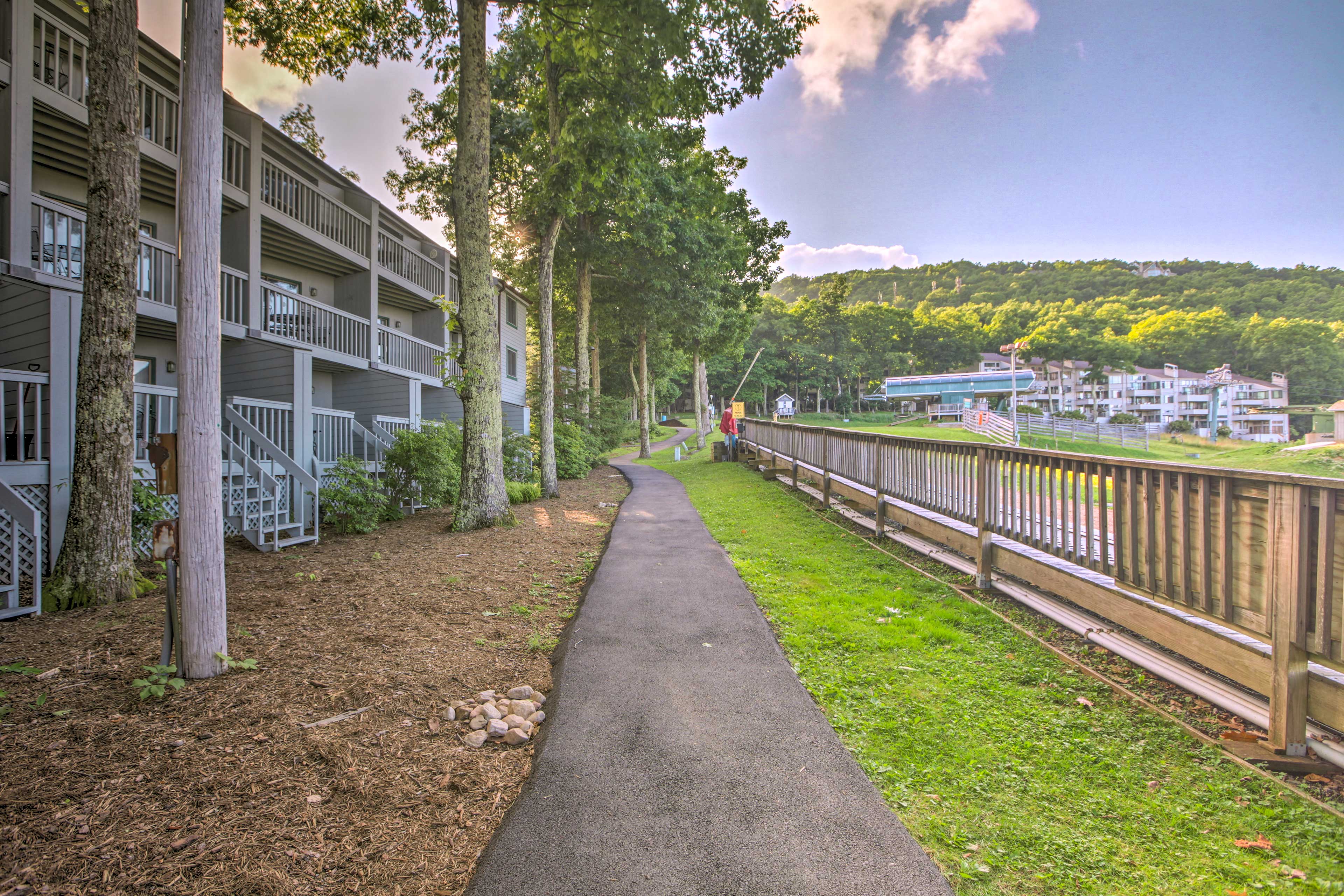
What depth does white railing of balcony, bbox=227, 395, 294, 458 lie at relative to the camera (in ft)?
29.4

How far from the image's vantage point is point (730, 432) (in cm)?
2133

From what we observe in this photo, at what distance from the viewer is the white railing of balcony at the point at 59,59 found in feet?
27.2

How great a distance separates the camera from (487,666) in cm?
401

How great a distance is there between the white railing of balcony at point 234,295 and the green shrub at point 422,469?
12.0 ft

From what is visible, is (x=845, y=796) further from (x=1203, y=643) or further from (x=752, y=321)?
(x=752, y=321)

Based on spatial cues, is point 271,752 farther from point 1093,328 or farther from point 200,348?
point 1093,328

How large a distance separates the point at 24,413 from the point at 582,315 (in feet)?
51.7

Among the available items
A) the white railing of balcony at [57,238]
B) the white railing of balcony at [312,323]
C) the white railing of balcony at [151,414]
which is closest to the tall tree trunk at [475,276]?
the white railing of balcony at [151,414]

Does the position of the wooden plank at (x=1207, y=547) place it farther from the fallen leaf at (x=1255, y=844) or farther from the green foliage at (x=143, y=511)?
the green foliage at (x=143, y=511)

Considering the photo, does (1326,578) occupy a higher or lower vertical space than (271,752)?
higher

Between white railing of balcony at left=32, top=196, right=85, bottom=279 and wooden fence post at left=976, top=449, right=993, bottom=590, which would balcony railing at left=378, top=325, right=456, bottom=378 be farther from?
wooden fence post at left=976, top=449, right=993, bottom=590

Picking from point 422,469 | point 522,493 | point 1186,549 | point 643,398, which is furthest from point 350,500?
point 643,398

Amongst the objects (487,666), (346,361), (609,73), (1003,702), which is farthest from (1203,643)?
(346,361)

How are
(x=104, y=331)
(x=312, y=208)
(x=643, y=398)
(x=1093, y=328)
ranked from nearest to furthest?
(x=104, y=331), (x=312, y=208), (x=643, y=398), (x=1093, y=328)
